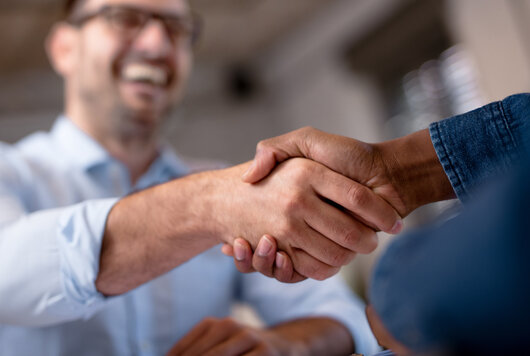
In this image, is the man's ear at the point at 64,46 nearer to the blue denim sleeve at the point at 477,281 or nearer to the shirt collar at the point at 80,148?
the shirt collar at the point at 80,148

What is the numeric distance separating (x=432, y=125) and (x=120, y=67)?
89 cm

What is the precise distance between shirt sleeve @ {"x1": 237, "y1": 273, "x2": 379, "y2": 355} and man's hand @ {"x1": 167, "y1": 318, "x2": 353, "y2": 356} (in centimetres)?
9

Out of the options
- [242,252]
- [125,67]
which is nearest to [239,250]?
[242,252]

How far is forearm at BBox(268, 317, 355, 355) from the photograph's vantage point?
0.71 metres

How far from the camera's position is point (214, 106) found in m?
4.08

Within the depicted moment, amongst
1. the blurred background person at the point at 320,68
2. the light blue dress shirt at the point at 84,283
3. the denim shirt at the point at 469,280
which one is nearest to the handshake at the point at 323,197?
the light blue dress shirt at the point at 84,283

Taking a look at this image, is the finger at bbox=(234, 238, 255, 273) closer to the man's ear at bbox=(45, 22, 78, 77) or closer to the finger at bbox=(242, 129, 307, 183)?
the finger at bbox=(242, 129, 307, 183)

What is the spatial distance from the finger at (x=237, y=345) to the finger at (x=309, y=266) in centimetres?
16

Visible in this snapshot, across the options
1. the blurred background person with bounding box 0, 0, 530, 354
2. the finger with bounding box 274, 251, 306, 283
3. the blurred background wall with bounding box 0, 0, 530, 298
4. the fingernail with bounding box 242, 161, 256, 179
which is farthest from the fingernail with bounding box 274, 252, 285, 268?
the blurred background wall with bounding box 0, 0, 530, 298

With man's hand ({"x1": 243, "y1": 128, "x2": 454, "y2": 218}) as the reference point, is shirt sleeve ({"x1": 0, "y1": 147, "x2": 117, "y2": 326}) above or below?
below

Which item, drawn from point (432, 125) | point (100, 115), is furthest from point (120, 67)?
point (432, 125)

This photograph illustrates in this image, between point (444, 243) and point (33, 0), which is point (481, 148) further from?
point (33, 0)

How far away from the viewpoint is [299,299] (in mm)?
1035

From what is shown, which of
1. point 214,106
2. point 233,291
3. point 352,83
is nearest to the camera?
point 233,291
